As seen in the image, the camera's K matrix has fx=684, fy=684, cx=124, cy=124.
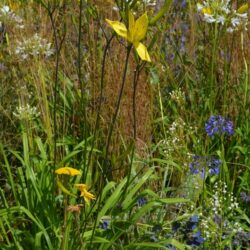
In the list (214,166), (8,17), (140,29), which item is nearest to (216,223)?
(214,166)

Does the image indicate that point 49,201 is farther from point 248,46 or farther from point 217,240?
point 248,46

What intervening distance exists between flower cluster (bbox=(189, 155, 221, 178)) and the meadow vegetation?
11 millimetres

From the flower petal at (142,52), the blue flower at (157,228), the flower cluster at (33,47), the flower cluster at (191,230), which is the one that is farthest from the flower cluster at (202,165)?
the flower petal at (142,52)

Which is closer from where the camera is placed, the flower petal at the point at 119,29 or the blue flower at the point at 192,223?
the flower petal at the point at 119,29

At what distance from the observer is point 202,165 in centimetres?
328

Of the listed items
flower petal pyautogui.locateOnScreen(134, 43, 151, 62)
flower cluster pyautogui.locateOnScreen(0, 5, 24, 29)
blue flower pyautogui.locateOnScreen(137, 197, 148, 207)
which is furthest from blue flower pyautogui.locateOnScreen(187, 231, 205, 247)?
flower cluster pyautogui.locateOnScreen(0, 5, 24, 29)

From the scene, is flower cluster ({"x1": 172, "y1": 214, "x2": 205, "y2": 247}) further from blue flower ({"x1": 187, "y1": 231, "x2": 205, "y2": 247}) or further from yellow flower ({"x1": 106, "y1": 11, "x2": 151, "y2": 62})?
yellow flower ({"x1": 106, "y1": 11, "x2": 151, "y2": 62})

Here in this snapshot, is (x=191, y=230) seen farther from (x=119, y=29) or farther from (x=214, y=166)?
(x=119, y=29)

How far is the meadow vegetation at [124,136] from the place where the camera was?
3.03 metres

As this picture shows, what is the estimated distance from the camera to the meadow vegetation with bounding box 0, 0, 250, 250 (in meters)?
3.03

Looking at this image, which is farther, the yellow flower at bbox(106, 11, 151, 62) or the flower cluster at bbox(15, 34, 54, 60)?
the flower cluster at bbox(15, 34, 54, 60)

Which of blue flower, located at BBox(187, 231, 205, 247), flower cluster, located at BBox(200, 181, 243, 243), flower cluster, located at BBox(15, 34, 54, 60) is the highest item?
Result: flower cluster, located at BBox(15, 34, 54, 60)

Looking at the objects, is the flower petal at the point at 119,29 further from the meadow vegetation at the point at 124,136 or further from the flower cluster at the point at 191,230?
the flower cluster at the point at 191,230

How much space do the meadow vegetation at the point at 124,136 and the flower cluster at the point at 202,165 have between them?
11mm
